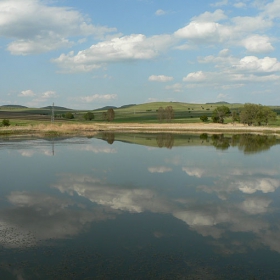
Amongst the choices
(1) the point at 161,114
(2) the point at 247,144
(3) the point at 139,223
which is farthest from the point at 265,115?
(3) the point at 139,223

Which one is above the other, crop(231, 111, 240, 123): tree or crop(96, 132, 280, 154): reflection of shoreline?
crop(231, 111, 240, 123): tree

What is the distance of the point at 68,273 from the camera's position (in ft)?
31.0

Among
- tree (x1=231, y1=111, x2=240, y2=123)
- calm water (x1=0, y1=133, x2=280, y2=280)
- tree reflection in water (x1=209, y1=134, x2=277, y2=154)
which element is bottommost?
calm water (x1=0, y1=133, x2=280, y2=280)

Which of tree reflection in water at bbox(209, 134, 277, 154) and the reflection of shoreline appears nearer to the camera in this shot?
tree reflection in water at bbox(209, 134, 277, 154)

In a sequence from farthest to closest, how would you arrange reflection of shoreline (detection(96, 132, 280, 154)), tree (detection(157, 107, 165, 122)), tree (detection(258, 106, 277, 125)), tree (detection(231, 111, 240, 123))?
tree (detection(157, 107, 165, 122)) → tree (detection(231, 111, 240, 123)) → tree (detection(258, 106, 277, 125)) → reflection of shoreline (detection(96, 132, 280, 154))

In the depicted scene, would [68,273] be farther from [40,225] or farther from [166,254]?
[40,225]

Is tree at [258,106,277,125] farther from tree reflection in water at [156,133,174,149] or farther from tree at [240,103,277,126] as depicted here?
tree reflection in water at [156,133,174,149]

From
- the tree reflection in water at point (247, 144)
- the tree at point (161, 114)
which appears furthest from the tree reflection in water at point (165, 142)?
the tree at point (161, 114)

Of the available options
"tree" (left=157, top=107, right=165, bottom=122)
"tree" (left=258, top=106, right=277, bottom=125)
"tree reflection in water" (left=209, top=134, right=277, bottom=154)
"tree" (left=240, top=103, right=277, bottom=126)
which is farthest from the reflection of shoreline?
"tree" (left=157, top=107, right=165, bottom=122)

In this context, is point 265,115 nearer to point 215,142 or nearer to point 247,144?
point 215,142

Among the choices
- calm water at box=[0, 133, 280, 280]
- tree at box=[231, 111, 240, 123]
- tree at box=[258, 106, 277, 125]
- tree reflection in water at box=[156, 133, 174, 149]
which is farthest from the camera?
tree at box=[231, 111, 240, 123]

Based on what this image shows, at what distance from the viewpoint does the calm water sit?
9953mm

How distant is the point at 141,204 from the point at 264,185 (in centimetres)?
882

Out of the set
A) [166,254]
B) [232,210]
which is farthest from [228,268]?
[232,210]
